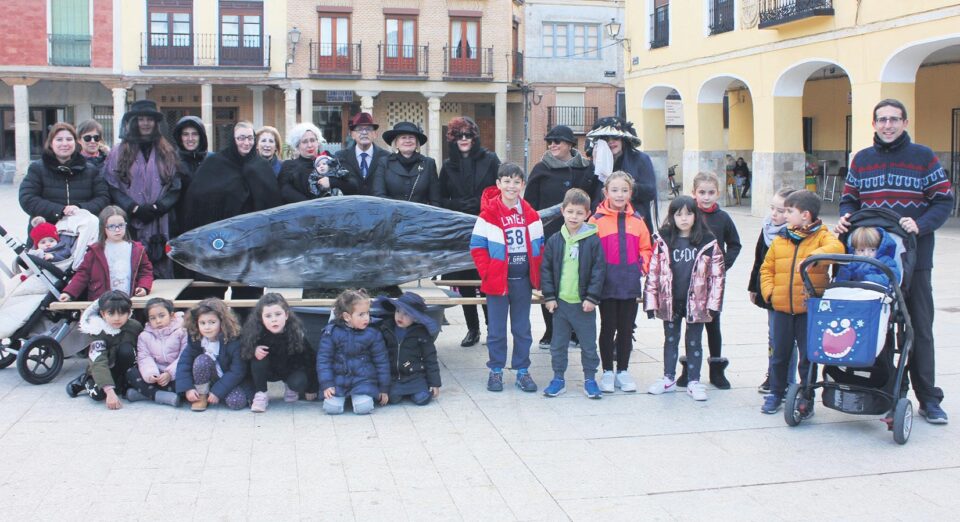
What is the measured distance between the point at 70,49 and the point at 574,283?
113ft

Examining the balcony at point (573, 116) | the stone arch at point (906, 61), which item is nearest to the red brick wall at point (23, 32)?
the balcony at point (573, 116)

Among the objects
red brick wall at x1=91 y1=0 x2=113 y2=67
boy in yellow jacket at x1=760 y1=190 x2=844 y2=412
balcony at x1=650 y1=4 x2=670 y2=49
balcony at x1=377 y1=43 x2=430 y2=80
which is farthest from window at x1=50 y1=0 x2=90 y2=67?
boy in yellow jacket at x1=760 y1=190 x2=844 y2=412

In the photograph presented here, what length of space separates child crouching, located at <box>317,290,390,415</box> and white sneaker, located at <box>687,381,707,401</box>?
6.72 feet

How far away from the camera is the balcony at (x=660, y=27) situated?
26.1 meters

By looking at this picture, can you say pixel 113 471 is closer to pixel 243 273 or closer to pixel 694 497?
pixel 243 273

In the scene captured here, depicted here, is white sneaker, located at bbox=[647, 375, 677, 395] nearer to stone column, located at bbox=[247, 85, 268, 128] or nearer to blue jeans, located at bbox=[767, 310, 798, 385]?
blue jeans, located at bbox=[767, 310, 798, 385]

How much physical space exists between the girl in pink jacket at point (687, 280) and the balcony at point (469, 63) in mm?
33274

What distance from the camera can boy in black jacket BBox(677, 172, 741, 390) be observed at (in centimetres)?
693

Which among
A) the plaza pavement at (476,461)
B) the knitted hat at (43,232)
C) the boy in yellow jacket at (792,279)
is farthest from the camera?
the knitted hat at (43,232)

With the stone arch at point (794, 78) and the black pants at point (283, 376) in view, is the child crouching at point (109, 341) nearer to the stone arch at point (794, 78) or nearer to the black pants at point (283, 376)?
the black pants at point (283, 376)

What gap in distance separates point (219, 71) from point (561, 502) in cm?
3531

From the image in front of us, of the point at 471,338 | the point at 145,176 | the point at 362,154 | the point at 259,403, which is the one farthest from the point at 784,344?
the point at 145,176

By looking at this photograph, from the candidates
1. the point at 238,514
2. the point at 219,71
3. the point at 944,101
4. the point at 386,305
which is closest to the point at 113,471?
the point at 238,514

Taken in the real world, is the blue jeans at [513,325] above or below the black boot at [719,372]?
above
